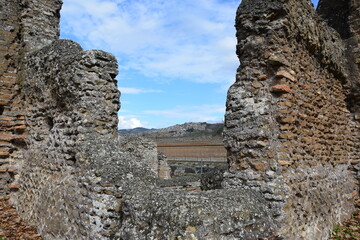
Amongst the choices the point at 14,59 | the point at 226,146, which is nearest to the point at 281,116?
the point at 226,146

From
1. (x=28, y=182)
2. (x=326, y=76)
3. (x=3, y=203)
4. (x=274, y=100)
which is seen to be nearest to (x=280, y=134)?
(x=274, y=100)

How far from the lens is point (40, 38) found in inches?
303

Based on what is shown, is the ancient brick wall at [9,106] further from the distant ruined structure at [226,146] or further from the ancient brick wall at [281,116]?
the ancient brick wall at [281,116]

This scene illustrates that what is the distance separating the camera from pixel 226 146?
512cm

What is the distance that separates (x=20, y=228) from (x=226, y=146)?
13.8 ft

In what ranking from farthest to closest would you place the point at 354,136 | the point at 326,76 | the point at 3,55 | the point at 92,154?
the point at 354,136 → the point at 3,55 → the point at 326,76 → the point at 92,154

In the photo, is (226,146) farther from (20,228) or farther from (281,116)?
(20,228)

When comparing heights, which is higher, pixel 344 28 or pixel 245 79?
pixel 344 28

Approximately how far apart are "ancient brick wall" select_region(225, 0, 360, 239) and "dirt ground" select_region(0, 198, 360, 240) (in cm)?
43

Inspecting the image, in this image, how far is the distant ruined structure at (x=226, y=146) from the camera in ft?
13.1

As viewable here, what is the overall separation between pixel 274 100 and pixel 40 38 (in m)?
5.94

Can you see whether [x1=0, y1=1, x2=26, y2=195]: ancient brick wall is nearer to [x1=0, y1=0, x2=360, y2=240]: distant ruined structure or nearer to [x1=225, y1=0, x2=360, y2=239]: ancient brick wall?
[x1=0, y1=0, x2=360, y2=240]: distant ruined structure

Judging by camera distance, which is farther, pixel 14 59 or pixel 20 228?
pixel 14 59

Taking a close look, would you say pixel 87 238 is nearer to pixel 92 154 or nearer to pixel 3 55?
pixel 92 154
